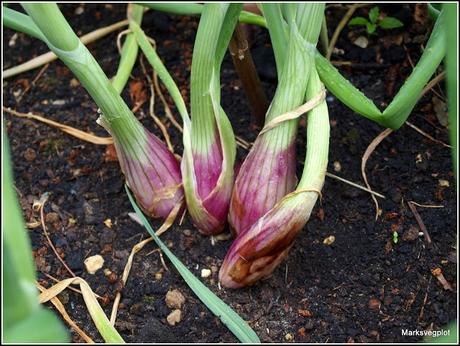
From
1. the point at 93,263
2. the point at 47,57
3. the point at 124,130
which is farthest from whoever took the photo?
the point at 47,57

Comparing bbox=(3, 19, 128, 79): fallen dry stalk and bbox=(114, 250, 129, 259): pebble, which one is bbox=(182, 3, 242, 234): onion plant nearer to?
bbox=(114, 250, 129, 259): pebble

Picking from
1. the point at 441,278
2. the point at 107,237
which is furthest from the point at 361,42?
the point at 107,237

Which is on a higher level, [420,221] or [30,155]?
[30,155]

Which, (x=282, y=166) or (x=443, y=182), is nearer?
(x=282, y=166)

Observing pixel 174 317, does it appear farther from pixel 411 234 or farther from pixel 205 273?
pixel 411 234

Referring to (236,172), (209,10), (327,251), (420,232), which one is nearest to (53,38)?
(209,10)

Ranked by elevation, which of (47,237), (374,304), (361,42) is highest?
(361,42)

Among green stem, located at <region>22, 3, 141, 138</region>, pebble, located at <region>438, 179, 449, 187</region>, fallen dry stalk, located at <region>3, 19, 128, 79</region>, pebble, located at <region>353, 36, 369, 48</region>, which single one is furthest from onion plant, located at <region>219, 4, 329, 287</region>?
Answer: fallen dry stalk, located at <region>3, 19, 128, 79</region>
